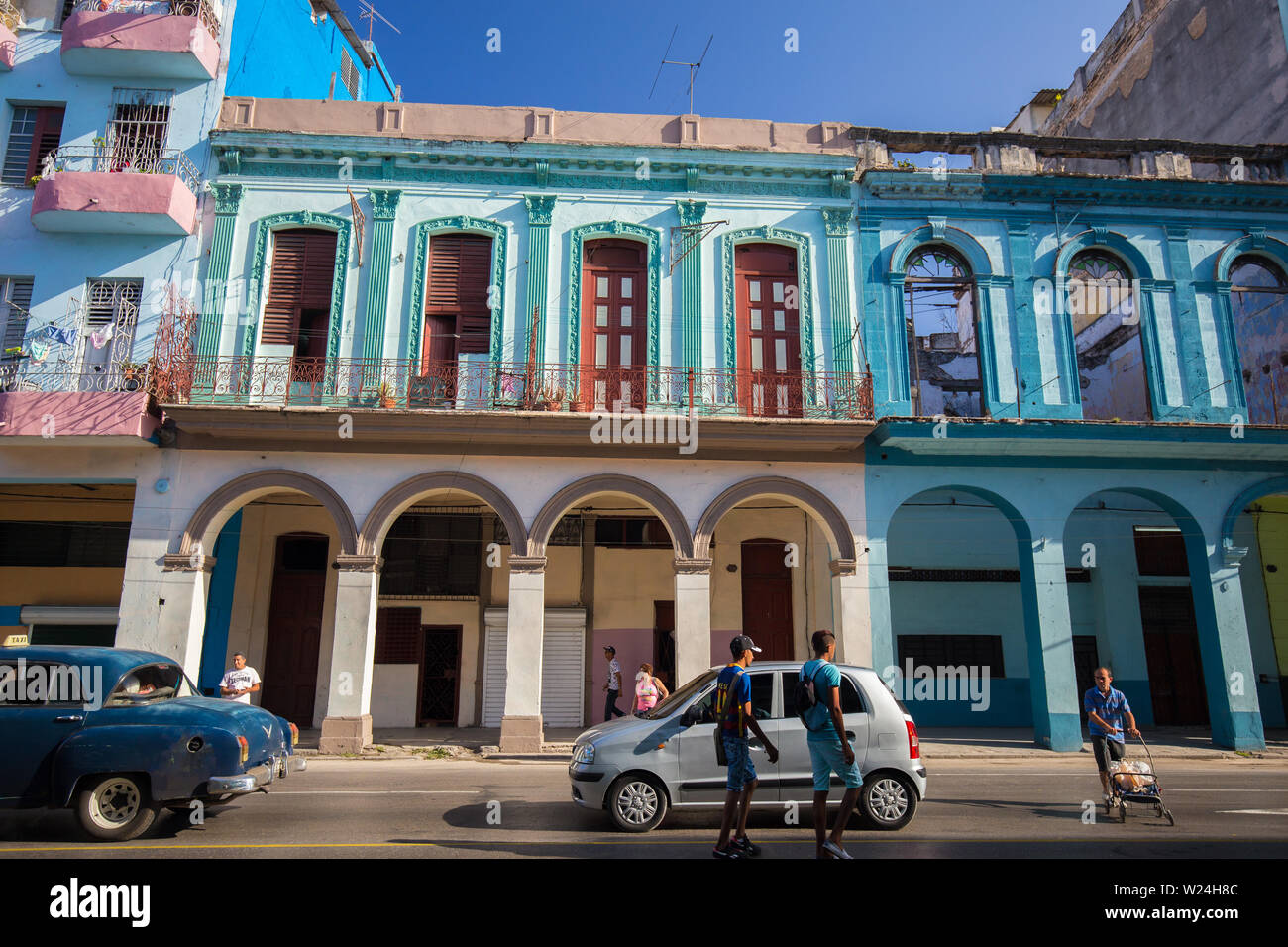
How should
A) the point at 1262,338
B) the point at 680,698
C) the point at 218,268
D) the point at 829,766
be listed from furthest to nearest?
the point at 1262,338 → the point at 218,268 → the point at 680,698 → the point at 829,766

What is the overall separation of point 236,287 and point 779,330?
32.6 feet

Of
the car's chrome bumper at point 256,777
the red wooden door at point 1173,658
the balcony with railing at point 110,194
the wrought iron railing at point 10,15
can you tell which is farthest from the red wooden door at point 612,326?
the red wooden door at point 1173,658

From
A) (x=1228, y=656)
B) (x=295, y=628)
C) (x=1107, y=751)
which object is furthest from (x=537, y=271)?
(x=1228, y=656)

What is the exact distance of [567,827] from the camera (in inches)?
300

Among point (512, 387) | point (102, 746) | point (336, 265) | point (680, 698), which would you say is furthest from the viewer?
point (336, 265)

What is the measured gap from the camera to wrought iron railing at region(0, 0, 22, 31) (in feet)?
49.2

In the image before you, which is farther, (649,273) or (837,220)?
(837,220)

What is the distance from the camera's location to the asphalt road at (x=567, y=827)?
664 centimetres

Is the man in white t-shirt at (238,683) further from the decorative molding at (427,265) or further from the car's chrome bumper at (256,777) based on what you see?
the decorative molding at (427,265)

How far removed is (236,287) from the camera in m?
14.6

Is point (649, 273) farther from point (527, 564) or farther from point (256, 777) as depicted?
point (256, 777)

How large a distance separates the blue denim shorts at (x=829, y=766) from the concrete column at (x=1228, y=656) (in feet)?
38.1

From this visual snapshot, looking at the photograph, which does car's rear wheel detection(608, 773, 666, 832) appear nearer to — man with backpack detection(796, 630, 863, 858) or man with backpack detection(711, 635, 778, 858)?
man with backpack detection(711, 635, 778, 858)

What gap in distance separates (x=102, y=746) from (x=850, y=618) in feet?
34.6
